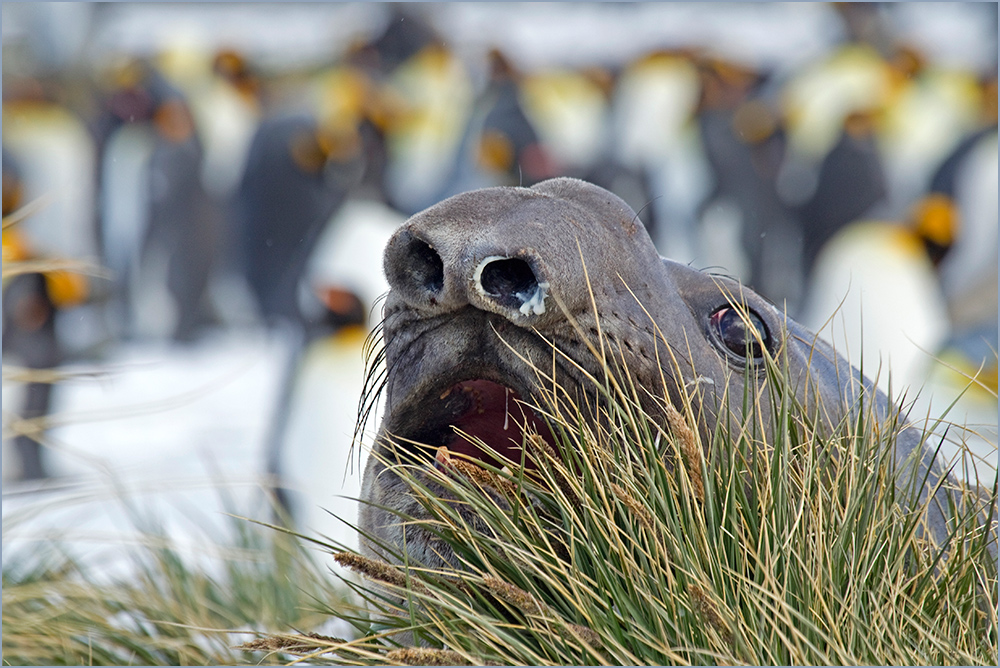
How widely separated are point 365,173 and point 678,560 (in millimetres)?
6120

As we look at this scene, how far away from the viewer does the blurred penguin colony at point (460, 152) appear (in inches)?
237

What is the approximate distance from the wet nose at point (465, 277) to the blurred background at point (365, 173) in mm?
2294

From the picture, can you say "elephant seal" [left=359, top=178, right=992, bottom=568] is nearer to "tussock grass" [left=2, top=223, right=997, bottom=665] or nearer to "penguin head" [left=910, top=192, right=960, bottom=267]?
"tussock grass" [left=2, top=223, right=997, bottom=665]

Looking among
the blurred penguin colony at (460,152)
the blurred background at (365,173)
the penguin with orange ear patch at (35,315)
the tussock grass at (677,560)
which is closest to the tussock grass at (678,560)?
the tussock grass at (677,560)

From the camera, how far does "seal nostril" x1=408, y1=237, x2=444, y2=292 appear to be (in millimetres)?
1322

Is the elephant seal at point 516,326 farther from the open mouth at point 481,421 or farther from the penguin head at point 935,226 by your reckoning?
the penguin head at point 935,226

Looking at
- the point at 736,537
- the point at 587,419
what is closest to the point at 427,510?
the point at 587,419

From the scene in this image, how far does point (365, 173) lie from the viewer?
713 cm

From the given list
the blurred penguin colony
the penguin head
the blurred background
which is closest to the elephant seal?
the blurred background

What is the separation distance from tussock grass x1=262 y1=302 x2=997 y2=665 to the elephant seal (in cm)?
6

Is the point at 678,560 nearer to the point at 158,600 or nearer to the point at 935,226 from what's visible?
the point at 158,600

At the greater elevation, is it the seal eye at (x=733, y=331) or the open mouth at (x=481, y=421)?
the seal eye at (x=733, y=331)

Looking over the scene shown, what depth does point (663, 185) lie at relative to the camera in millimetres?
8773

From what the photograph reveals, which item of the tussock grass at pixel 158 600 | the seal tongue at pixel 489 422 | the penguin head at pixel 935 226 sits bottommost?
the tussock grass at pixel 158 600
